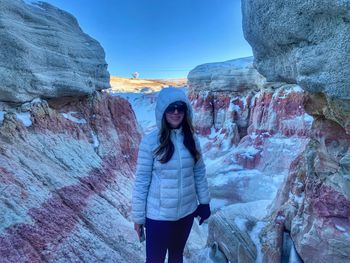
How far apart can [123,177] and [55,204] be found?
2.16 metres

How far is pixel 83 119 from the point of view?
575 centimetres

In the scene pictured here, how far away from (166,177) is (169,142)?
0.25 meters

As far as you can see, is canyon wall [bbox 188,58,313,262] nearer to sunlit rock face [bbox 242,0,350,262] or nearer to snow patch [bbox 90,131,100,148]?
sunlit rock face [bbox 242,0,350,262]

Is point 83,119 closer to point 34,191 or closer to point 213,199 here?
point 34,191

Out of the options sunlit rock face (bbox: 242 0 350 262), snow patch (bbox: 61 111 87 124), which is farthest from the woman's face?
snow patch (bbox: 61 111 87 124)

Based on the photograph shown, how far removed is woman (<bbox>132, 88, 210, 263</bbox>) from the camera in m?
2.07

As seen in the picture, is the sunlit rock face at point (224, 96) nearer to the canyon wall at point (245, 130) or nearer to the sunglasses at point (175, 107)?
the canyon wall at point (245, 130)

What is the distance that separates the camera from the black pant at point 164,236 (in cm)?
212

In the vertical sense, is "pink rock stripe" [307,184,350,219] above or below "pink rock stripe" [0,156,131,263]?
above

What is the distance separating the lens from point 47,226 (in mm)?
3229

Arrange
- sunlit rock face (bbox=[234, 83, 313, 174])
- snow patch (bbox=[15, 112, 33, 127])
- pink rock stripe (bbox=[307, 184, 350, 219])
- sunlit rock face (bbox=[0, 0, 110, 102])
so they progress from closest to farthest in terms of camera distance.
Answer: pink rock stripe (bbox=[307, 184, 350, 219]) < sunlit rock face (bbox=[0, 0, 110, 102]) < snow patch (bbox=[15, 112, 33, 127]) < sunlit rock face (bbox=[234, 83, 313, 174])

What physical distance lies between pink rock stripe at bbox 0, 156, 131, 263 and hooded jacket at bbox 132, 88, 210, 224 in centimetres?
142

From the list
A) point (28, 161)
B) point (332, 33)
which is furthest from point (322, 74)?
point (28, 161)

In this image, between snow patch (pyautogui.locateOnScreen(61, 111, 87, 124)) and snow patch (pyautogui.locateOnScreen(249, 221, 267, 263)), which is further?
snow patch (pyautogui.locateOnScreen(61, 111, 87, 124))
